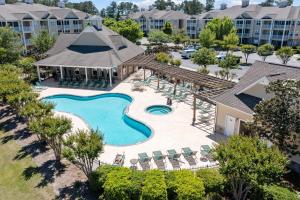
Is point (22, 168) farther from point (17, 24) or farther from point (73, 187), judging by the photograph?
point (17, 24)

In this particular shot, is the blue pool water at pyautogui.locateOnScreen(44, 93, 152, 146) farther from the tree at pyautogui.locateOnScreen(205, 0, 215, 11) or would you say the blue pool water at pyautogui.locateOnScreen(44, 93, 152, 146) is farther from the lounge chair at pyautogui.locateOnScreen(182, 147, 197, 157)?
the tree at pyautogui.locateOnScreen(205, 0, 215, 11)

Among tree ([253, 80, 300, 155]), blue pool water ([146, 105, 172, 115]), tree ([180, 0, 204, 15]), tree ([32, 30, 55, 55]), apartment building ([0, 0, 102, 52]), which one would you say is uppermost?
tree ([180, 0, 204, 15])

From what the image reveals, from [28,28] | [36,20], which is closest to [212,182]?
[28,28]

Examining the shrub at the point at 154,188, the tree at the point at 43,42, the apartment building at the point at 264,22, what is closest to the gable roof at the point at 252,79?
the shrub at the point at 154,188

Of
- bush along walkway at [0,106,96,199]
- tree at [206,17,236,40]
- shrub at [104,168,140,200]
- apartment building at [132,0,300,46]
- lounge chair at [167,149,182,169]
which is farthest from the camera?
tree at [206,17,236,40]

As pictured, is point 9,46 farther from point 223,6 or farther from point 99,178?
point 223,6

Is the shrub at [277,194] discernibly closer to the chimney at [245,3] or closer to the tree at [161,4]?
the chimney at [245,3]

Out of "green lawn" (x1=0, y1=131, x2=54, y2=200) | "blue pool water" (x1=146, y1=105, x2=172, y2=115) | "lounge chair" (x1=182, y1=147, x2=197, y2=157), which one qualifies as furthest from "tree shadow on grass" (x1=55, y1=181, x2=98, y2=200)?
"blue pool water" (x1=146, y1=105, x2=172, y2=115)
